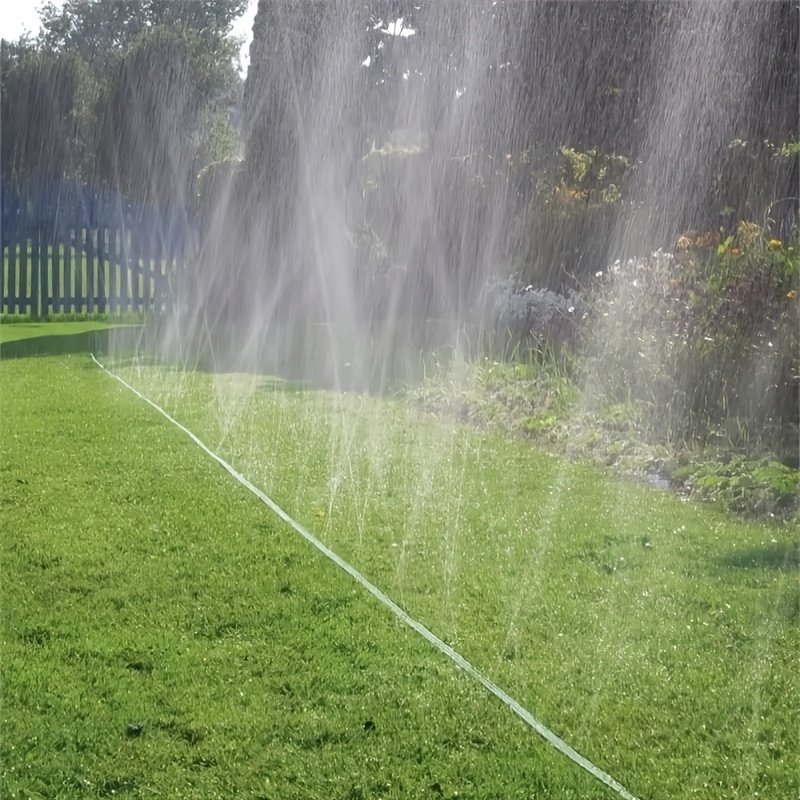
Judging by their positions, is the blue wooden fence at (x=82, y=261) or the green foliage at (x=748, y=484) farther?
the blue wooden fence at (x=82, y=261)

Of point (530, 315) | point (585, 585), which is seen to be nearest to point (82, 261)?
point (530, 315)

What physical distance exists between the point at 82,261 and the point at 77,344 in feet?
7.59

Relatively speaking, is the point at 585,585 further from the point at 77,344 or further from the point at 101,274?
the point at 101,274

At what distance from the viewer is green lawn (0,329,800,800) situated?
6.28 feet

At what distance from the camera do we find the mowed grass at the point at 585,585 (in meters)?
2.03

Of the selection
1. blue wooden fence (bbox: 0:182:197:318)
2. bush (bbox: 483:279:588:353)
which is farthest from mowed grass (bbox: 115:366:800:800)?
blue wooden fence (bbox: 0:182:197:318)

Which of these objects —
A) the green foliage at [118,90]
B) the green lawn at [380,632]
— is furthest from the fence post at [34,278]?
the green lawn at [380,632]

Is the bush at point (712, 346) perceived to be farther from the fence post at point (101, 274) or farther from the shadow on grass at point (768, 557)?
the fence post at point (101, 274)

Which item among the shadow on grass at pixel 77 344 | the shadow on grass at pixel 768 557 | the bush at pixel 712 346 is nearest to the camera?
the shadow on grass at pixel 768 557

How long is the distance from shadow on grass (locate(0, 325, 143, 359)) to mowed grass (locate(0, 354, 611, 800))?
4604mm

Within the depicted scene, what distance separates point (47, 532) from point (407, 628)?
52.2 inches

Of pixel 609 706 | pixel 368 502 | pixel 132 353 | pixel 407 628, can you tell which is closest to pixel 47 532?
pixel 368 502

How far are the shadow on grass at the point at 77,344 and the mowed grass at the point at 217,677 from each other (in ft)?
15.1

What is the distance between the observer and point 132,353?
818 centimetres
